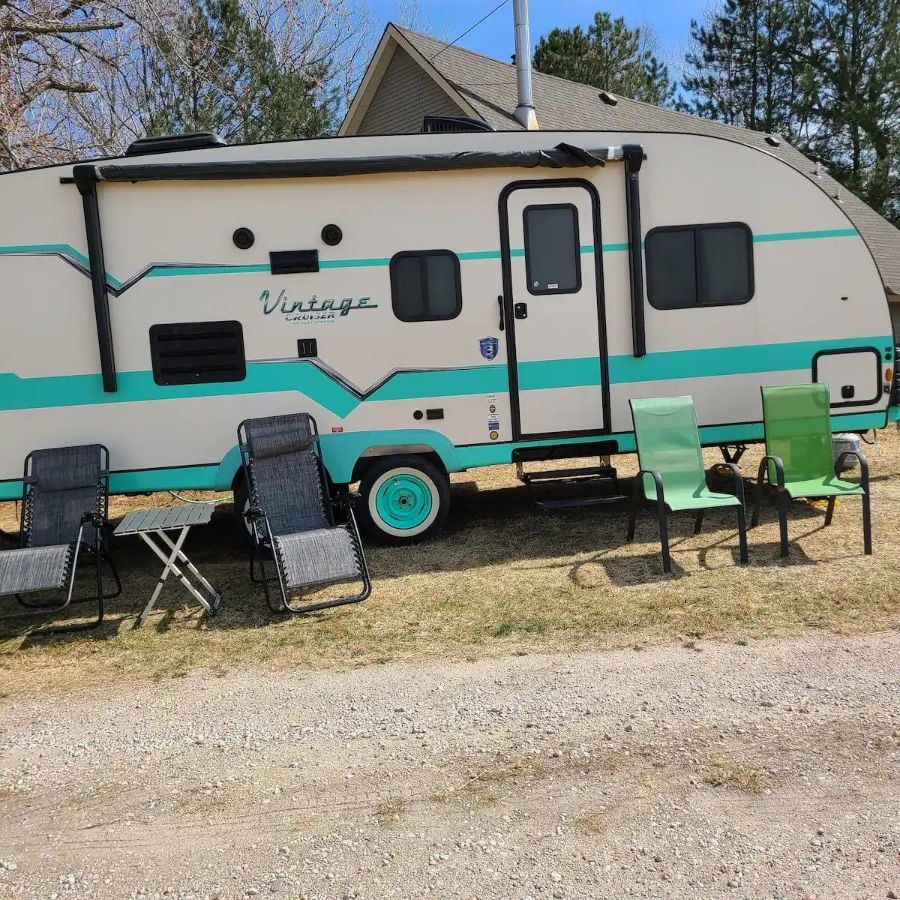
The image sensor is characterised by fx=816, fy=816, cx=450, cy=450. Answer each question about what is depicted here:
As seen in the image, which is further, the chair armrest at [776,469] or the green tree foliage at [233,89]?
the green tree foliage at [233,89]

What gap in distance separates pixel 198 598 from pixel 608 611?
2.51 m

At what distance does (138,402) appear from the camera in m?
5.89

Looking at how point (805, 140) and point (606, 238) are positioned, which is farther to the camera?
point (805, 140)

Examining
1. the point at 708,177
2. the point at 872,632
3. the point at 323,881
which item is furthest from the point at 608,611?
the point at 708,177

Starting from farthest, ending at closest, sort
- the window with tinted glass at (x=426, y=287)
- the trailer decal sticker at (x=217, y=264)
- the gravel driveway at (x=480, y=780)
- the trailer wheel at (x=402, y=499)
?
the trailer wheel at (x=402, y=499), the window with tinted glass at (x=426, y=287), the trailer decal sticker at (x=217, y=264), the gravel driveway at (x=480, y=780)

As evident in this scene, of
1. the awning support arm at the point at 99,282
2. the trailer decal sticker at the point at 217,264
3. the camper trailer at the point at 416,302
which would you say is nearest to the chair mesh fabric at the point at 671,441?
the camper trailer at the point at 416,302

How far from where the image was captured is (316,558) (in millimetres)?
5023

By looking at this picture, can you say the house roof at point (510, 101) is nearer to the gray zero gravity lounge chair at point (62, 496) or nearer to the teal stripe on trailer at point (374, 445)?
the teal stripe on trailer at point (374, 445)

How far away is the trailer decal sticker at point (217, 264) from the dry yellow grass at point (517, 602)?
7.13 feet

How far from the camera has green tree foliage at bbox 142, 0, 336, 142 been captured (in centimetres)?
1528

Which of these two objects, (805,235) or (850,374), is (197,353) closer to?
(805,235)

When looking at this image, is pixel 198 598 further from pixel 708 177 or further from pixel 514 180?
pixel 708 177

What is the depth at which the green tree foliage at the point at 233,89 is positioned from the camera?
1528 centimetres

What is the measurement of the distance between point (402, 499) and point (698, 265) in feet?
9.57
